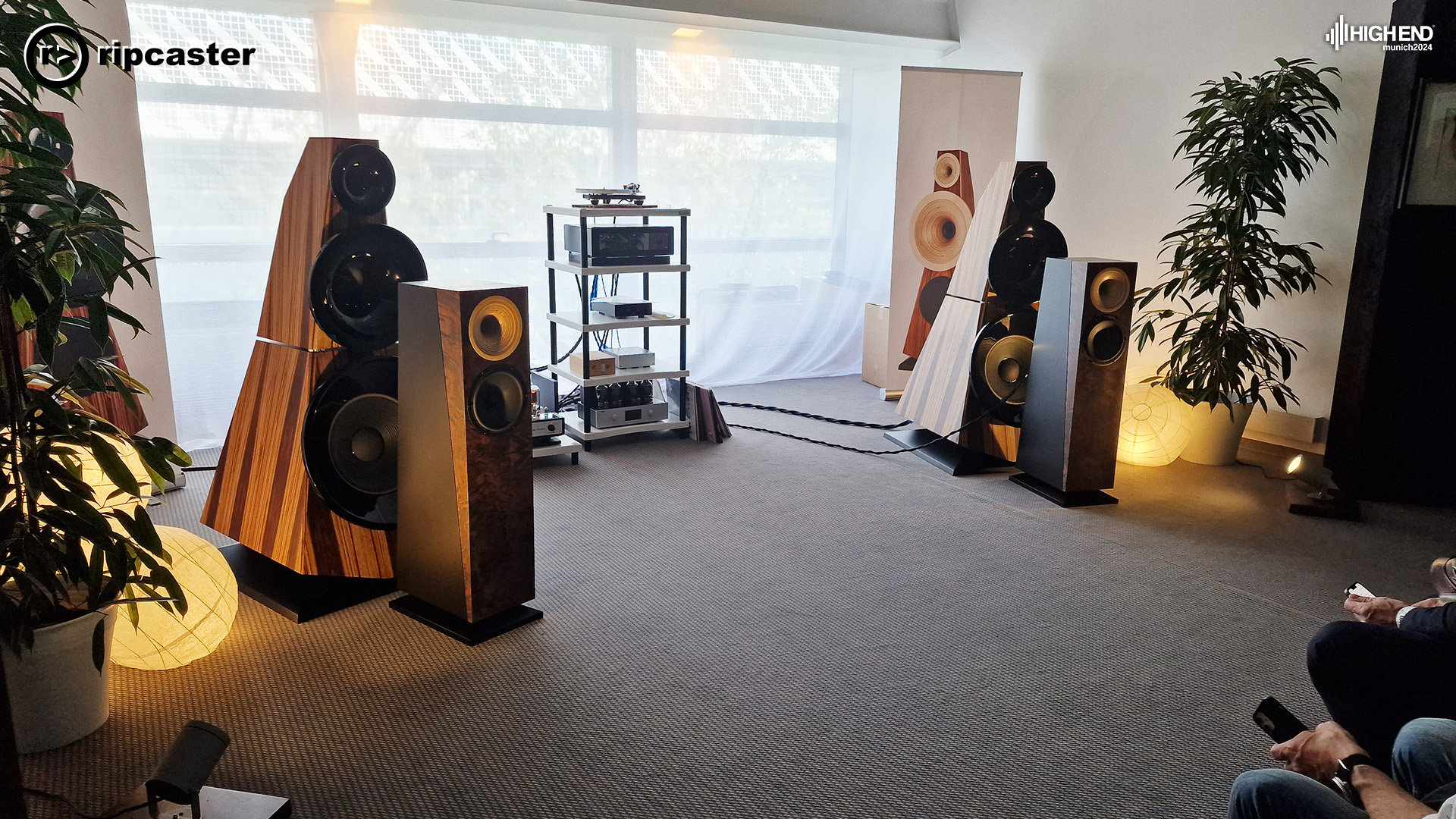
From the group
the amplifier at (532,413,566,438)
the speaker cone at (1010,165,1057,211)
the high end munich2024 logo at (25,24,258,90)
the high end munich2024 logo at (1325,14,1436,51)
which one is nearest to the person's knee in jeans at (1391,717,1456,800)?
the high end munich2024 logo at (25,24,258,90)

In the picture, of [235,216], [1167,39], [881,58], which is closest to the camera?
[235,216]

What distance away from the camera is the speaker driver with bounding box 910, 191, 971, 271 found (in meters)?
4.83

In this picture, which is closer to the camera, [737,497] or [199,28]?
[737,497]

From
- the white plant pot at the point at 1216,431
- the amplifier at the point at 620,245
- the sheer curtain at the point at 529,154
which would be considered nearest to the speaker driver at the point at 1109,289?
the white plant pot at the point at 1216,431

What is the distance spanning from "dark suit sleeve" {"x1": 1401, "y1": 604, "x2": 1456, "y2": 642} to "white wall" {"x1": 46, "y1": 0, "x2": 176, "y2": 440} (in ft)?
11.9

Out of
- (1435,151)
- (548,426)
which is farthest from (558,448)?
(1435,151)

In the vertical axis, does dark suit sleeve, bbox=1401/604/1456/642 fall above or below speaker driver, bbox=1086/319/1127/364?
below

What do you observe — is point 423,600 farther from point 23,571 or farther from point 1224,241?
point 1224,241

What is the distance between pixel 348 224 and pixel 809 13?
125 inches

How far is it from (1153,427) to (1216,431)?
0.99 feet

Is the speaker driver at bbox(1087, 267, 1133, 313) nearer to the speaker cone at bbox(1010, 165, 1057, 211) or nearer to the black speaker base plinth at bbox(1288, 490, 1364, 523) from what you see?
the speaker cone at bbox(1010, 165, 1057, 211)

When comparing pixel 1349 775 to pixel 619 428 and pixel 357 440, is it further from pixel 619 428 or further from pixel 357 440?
pixel 619 428

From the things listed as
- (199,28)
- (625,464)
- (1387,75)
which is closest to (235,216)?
(199,28)

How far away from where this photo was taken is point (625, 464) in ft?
12.8
